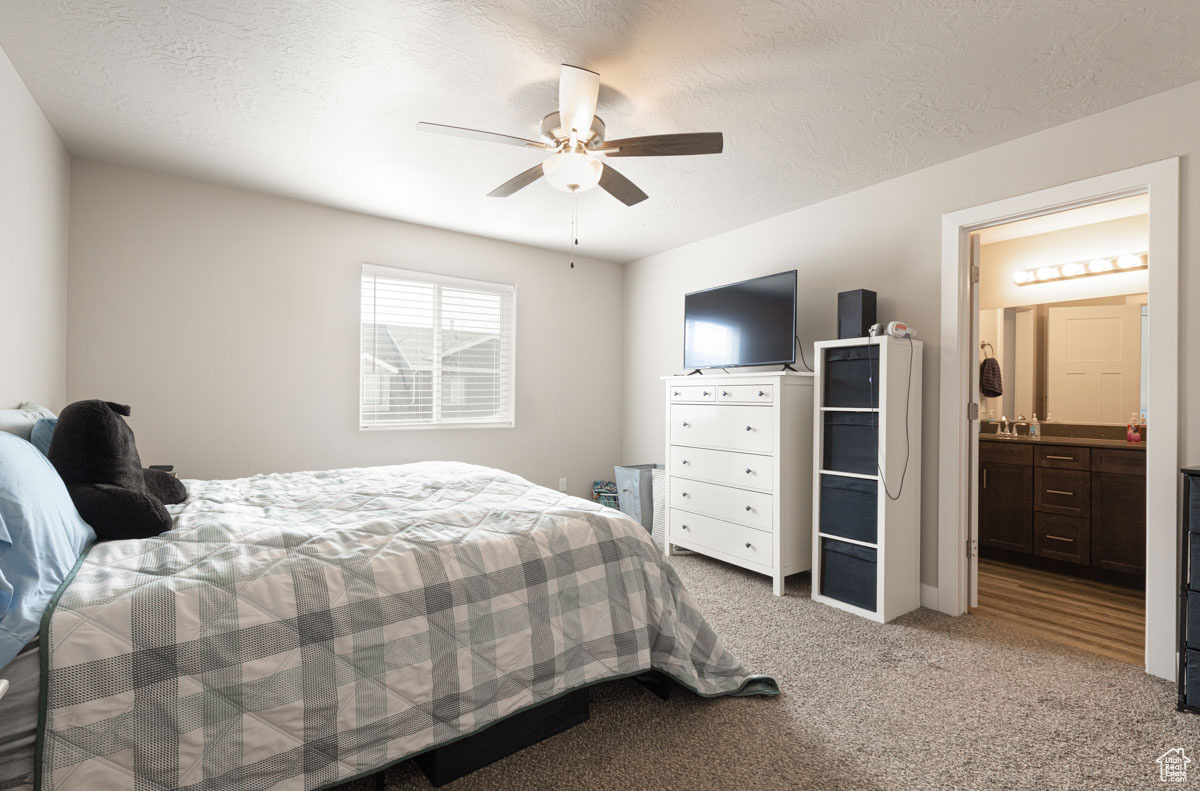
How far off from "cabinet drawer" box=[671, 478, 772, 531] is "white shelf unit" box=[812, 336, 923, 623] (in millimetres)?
308

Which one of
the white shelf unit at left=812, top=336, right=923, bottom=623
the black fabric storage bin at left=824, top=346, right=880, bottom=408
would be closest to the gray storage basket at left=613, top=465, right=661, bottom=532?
the white shelf unit at left=812, top=336, right=923, bottom=623

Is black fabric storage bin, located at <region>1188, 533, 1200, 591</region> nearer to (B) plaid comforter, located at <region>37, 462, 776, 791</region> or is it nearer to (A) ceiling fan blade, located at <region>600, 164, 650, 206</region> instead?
(B) plaid comforter, located at <region>37, 462, 776, 791</region>

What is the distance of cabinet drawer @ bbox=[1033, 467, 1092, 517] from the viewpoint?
356cm

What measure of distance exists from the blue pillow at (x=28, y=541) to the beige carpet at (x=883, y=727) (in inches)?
37.8

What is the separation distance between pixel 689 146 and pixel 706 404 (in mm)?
1922

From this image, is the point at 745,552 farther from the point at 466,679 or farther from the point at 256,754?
the point at 256,754

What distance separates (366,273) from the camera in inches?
162

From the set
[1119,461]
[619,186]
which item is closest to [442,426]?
[619,186]

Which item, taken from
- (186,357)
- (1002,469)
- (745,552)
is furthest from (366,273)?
(1002,469)

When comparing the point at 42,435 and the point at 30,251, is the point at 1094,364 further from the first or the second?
the point at 30,251

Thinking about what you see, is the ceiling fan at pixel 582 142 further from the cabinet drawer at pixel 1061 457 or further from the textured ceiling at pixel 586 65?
the cabinet drawer at pixel 1061 457

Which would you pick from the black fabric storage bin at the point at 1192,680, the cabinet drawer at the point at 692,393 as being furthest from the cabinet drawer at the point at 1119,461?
the cabinet drawer at the point at 692,393

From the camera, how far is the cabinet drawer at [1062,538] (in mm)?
3555

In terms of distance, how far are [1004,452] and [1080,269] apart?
56.5 inches
